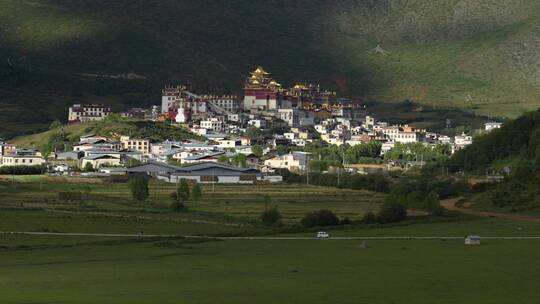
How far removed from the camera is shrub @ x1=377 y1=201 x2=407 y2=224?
78.7m

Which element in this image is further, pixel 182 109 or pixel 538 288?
pixel 182 109

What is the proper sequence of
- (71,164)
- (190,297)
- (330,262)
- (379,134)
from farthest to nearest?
(379,134), (71,164), (330,262), (190,297)

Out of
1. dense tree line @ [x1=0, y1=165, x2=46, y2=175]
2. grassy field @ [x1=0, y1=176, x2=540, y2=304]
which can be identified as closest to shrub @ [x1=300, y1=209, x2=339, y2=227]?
grassy field @ [x1=0, y1=176, x2=540, y2=304]

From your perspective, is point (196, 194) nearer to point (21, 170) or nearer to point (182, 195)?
point (182, 195)

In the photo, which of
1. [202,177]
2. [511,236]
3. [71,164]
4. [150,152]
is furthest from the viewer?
[150,152]

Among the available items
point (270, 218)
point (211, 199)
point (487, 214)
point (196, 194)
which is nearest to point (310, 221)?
point (270, 218)

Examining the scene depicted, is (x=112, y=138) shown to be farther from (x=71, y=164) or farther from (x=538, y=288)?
(x=538, y=288)

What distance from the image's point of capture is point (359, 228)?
245ft

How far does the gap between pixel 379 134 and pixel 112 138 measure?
27.6 m

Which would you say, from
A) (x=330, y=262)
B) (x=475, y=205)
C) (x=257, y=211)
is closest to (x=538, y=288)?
(x=330, y=262)

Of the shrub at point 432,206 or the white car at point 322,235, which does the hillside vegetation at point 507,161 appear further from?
the white car at point 322,235

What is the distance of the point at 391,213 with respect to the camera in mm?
79000

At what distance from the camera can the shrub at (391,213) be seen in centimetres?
7869

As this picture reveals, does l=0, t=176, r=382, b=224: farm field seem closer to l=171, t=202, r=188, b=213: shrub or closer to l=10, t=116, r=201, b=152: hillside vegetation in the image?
l=171, t=202, r=188, b=213: shrub
